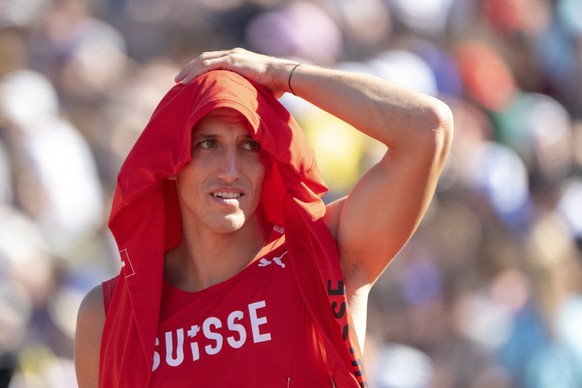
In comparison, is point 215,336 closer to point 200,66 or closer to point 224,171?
point 224,171

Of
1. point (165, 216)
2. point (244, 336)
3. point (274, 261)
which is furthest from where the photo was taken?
point (165, 216)

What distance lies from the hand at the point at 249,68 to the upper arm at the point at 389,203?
30cm

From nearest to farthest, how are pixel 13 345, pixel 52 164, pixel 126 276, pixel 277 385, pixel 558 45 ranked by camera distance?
pixel 277 385 < pixel 126 276 < pixel 13 345 < pixel 52 164 < pixel 558 45

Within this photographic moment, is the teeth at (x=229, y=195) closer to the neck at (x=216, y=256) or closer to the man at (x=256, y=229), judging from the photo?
the man at (x=256, y=229)

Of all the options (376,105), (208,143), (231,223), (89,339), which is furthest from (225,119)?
(89,339)

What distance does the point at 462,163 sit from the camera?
567cm

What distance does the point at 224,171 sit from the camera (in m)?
2.62

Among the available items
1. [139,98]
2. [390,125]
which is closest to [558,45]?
[139,98]

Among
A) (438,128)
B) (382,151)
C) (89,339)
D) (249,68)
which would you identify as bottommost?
(89,339)

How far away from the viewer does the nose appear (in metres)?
2.62

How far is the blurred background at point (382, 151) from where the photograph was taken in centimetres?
455

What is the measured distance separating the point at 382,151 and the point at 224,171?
2716 millimetres

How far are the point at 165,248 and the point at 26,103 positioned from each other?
207cm

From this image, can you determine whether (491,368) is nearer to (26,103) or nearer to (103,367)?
(26,103)
